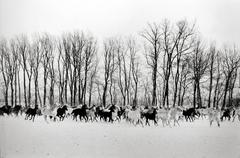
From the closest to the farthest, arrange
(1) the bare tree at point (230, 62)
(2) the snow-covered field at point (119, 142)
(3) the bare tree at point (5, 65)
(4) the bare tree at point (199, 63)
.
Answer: (2) the snow-covered field at point (119, 142) → (1) the bare tree at point (230, 62) → (4) the bare tree at point (199, 63) → (3) the bare tree at point (5, 65)

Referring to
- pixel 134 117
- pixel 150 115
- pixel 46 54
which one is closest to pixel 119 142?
pixel 134 117

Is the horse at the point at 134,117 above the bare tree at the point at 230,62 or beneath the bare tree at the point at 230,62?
beneath

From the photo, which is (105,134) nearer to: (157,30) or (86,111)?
(86,111)

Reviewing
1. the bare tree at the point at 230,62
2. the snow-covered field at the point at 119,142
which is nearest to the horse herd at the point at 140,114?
the snow-covered field at the point at 119,142

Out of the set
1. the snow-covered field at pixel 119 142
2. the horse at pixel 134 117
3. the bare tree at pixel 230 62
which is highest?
the bare tree at pixel 230 62

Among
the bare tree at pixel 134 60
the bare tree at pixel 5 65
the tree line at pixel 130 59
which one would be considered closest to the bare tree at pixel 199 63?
the tree line at pixel 130 59

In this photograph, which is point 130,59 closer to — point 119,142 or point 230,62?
point 230,62

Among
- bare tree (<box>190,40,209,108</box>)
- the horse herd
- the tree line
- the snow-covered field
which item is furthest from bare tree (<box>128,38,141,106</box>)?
the snow-covered field

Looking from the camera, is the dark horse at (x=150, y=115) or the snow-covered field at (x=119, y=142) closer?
the snow-covered field at (x=119, y=142)

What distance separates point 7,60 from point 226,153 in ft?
72.5

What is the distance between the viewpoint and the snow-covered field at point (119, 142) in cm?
1075

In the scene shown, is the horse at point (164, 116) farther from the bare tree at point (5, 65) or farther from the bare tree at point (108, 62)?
the bare tree at point (5, 65)

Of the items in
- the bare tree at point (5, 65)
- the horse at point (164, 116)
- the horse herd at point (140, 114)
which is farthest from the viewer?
the bare tree at point (5, 65)

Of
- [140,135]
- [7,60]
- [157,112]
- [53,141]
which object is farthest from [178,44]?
[7,60]
